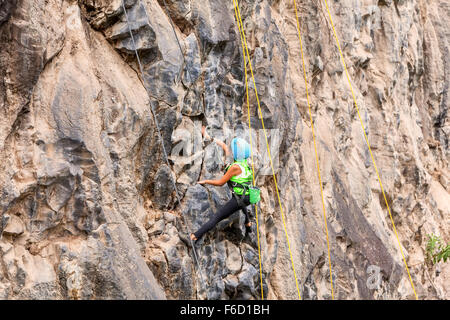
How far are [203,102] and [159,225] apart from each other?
2105 millimetres

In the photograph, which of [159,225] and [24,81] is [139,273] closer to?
[159,225]

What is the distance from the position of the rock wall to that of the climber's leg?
8.8 inches

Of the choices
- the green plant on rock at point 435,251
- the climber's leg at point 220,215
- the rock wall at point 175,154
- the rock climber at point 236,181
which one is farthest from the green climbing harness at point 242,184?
the green plant on rock at point 435,251

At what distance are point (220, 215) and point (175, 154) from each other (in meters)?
1.07

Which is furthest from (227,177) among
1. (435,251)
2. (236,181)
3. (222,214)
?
(435,251)

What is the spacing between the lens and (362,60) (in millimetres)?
14633

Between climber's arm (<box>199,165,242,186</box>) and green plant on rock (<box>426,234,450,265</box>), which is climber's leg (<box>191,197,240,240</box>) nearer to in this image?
climber's arm (<box>199,165,242,186</box>)

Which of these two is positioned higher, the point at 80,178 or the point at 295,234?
the point at 80,178

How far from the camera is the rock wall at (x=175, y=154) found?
6242 millimetres

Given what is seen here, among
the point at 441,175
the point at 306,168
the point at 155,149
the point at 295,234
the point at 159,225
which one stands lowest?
the point at 441,175

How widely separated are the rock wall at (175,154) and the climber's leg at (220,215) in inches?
8.8

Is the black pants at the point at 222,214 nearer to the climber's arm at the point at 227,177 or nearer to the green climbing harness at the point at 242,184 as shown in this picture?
the green climbing harness at the point at 242,184

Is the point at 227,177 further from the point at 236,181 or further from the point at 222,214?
the point at 222,214

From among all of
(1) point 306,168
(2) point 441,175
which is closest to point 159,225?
(1) point 306,168
